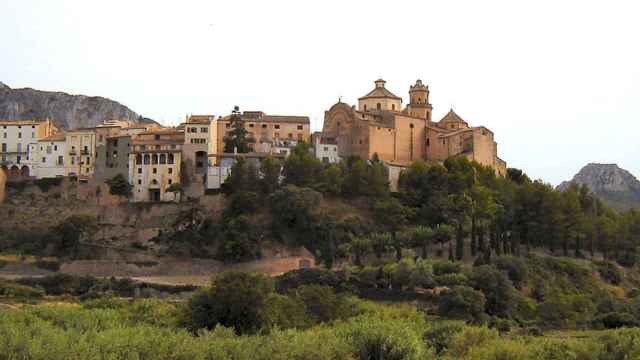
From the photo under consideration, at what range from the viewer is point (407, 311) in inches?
1844

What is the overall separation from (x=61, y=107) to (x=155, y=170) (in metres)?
30.6

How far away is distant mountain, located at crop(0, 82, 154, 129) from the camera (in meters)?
91.3

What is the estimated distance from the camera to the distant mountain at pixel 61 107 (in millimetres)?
91312

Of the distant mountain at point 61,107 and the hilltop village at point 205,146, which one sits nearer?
the hilltop village at point 205,146

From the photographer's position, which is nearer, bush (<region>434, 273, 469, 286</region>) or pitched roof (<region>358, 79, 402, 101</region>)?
bush (<region>434, 273, 469, 286</region>)

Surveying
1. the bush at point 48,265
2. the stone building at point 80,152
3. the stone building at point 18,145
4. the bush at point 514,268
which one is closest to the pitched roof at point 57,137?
the stone building at point 80,152

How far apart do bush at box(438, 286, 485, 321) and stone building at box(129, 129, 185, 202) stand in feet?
72.5

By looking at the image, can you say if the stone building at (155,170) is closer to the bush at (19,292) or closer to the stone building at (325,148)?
the stone building at (325,148)

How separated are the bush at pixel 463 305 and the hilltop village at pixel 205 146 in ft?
60.7

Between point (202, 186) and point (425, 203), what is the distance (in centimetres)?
1457

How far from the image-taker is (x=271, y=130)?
2837 inches

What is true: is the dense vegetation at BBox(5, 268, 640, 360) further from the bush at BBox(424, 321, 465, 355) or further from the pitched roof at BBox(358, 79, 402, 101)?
→ the pitched roof at BBox(358, 79, 402, 101)

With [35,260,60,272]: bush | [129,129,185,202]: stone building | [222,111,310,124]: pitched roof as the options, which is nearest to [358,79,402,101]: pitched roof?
[222,111,310,124]: pitched roof

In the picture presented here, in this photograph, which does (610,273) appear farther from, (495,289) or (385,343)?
(385,343)
